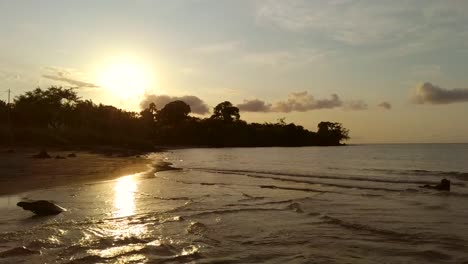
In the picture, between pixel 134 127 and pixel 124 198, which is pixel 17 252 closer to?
pixel 124 198

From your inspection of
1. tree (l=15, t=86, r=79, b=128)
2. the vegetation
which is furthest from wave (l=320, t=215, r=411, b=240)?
tree (l=15, t=86, r=79, b=128)

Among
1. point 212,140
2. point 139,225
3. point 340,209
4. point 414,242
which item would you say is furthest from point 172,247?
point 212,140

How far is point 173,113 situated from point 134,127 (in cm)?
4090

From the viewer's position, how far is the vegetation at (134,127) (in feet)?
232

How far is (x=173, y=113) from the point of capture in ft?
488

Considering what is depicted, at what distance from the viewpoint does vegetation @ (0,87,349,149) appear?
70769 mm

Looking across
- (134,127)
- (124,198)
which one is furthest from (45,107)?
(124,198)

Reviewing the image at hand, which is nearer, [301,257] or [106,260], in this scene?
Result: [106,260]

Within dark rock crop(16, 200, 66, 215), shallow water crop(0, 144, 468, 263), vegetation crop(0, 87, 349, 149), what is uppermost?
vegetation crop(0, 87, 349, 149)

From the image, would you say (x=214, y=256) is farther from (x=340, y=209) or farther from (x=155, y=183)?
(x=155, y=183)

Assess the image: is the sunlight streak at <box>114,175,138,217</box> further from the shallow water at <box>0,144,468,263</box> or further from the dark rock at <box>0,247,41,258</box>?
the dark rock at <box>0,247,41,258</box>

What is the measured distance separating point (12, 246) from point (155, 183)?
14.3 metres

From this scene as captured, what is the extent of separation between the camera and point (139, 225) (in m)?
11.0

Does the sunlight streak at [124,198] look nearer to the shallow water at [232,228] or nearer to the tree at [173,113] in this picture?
the shallow water at [232,228]
